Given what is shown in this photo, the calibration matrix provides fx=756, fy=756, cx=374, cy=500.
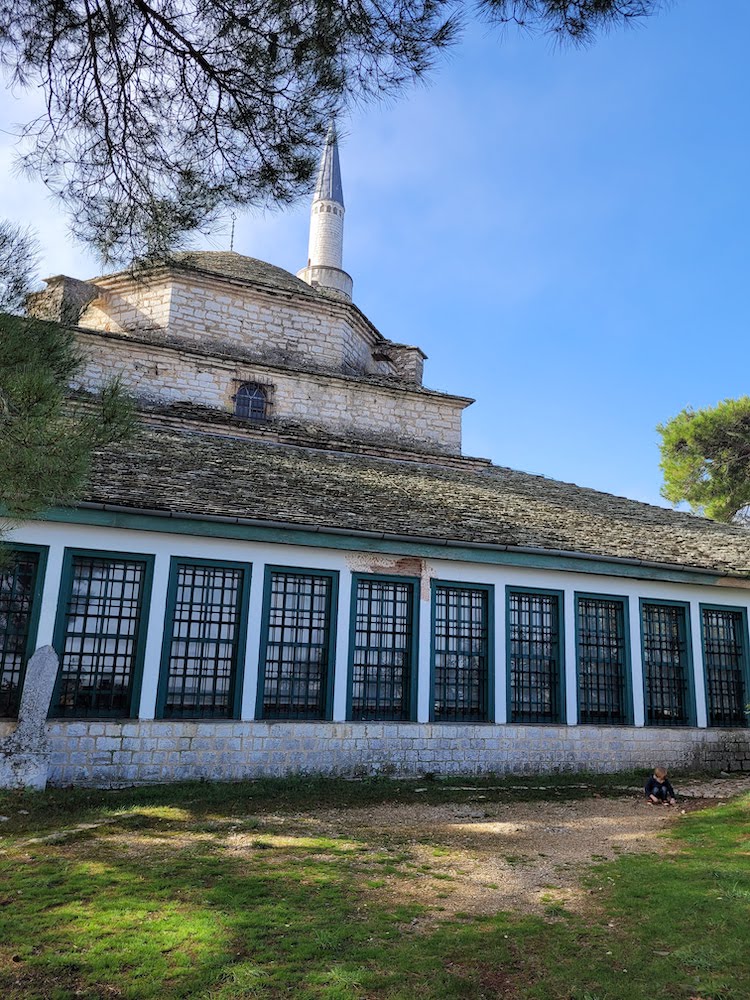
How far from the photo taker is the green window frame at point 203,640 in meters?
10.5

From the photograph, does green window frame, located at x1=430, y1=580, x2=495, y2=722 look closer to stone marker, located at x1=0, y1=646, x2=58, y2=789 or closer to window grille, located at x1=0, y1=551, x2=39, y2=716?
stone marker, located at x1=0, y1=646, x2=58, y2=789

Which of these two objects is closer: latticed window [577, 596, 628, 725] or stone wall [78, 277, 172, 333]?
latticed window [577, 596, 628, 725]

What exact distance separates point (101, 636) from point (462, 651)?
5.53 metres

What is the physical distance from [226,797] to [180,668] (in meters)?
1.98

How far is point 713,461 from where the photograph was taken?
101 feet

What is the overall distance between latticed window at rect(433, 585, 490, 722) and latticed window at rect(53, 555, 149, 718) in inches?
181

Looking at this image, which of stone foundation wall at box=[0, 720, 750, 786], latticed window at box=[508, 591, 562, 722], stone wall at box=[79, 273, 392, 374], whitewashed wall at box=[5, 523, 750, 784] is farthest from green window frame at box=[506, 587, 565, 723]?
stone wall at box=[79, 273, 392, 374]

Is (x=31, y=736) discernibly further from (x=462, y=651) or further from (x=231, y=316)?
(x=231, y=316)

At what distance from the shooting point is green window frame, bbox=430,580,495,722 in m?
12.0

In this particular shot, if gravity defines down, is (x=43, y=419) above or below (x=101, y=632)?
above

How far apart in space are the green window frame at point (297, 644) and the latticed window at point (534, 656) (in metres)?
3.16

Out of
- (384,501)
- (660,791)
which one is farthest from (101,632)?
(660,791)

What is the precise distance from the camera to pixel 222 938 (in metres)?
4.92

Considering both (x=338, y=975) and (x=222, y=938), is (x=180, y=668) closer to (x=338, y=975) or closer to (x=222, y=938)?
(x=222, y=938)
